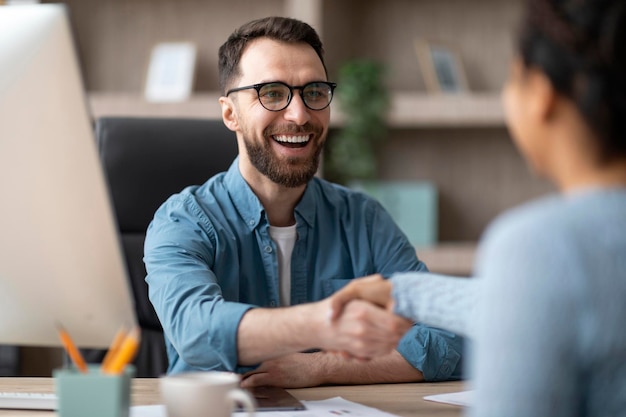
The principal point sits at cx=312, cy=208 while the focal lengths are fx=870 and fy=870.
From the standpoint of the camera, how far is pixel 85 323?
0.97 metres

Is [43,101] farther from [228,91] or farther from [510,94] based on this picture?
[228,91]

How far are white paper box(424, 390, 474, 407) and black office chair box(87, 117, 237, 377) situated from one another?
89cm

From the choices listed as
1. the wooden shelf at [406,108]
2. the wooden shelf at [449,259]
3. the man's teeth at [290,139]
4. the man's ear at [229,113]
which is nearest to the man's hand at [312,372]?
the man's teeth at [290,139]

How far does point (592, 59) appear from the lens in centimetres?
68

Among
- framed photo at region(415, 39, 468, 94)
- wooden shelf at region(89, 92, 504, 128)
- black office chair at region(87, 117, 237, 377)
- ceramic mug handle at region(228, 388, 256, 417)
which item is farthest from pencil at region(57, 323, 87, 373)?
framed photo at region(415, 39, 468, 94)

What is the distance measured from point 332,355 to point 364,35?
269 cm

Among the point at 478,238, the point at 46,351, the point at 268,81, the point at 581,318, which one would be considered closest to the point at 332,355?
the point at 268,81

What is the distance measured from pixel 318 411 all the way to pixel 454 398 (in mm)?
244

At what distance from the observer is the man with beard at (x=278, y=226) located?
1489mm

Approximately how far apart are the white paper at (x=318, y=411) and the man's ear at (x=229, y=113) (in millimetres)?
829

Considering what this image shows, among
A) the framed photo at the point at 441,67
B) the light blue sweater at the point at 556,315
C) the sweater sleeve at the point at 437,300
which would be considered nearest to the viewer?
the light blue sweater at the point at 556,315

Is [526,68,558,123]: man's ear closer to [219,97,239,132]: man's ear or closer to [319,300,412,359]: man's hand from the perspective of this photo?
[319,300,412,359]: man's hand

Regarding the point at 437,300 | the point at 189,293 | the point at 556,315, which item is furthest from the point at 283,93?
the point at 556,315

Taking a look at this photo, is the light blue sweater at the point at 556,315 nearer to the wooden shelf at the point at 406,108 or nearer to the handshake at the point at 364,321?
the handshake at the point at 364,321
